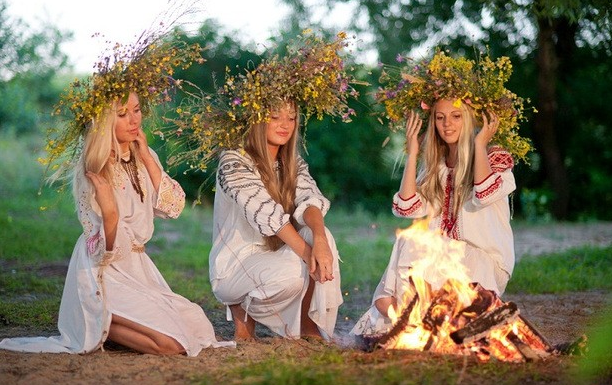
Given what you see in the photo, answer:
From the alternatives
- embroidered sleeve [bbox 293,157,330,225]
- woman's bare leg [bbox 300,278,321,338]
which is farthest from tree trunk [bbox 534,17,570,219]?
woman's bare leg [bbox 300,278,321,338]

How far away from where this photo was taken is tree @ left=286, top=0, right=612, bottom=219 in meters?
15.1

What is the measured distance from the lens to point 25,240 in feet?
40.6

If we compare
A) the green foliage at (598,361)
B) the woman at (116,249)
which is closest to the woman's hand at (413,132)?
the woman at (116,249)

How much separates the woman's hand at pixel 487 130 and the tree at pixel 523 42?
805cm

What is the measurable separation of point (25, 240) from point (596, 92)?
979cm

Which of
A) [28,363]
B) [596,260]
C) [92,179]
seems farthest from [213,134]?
[596,260]

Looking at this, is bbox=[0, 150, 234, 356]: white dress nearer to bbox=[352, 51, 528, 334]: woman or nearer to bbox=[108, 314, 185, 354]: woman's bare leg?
bbox=[108, 314, 185, 354]: woman's bare leg

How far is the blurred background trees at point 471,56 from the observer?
1512 cm

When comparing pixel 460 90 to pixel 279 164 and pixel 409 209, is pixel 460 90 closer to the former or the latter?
pixel 409 209

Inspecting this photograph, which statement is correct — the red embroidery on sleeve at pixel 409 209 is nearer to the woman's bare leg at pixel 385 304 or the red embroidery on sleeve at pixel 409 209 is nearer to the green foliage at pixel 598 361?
the woman's bare leg at pixel 385 304

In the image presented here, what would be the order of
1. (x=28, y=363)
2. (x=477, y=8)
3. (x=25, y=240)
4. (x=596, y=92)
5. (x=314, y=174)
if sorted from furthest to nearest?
(x=314, y=174)
(x=596, y=92)
(x=477, y=8)
(x=25, y=240)
(x=28, y=363)

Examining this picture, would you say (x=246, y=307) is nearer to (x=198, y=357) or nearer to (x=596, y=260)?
(x=198, y=357)

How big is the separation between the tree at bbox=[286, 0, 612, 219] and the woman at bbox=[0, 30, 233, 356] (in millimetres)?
8988

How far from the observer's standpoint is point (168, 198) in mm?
6609
